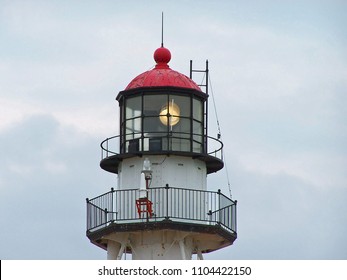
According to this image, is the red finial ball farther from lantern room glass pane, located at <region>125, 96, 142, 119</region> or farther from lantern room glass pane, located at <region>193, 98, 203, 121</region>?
lantern room glass pane, located at <region>193, 98, 203, 121</region>

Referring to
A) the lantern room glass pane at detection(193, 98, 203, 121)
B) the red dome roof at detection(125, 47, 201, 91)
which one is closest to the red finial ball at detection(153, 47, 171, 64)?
the red dome roof at detection(125, 47, 201, 91)

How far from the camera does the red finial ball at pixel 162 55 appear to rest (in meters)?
79.4

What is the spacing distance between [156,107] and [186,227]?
4502mm

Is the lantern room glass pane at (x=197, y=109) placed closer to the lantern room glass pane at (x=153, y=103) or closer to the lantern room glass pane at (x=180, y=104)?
the lantern room glass pane at (x=180, y=104)

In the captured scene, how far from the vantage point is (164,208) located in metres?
76.8

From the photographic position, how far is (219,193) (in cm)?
7788

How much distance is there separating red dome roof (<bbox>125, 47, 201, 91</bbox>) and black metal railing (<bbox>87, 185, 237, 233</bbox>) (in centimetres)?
380

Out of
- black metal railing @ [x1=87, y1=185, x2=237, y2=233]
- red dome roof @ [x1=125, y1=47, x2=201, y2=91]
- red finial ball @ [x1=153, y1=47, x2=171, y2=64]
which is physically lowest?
black metal railing @ [x1=87, y1=185, x2=237, y2=233]

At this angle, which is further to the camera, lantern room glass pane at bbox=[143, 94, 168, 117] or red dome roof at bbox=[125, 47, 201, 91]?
red dome roof at bbox=[125, 47, 201, 91]

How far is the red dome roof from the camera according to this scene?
78.3 meters

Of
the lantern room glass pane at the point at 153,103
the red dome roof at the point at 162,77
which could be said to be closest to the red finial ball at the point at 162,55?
the red dome roof at the point at 162,77

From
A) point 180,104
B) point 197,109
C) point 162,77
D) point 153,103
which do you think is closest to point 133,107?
point 153,103
